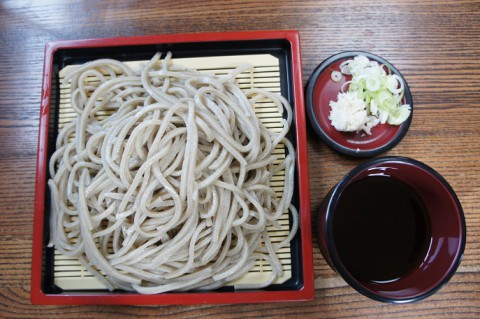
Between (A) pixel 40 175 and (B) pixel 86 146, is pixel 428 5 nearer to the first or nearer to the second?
(B) pixel 86 146

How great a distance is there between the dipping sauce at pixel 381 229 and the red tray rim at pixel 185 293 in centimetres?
16

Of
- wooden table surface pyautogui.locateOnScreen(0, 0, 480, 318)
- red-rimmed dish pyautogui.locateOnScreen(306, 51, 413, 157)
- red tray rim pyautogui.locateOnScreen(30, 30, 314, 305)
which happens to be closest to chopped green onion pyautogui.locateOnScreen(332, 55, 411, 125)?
red-rimmed dish pyautogui.locateOnScreen(306, 51, 413, 157)

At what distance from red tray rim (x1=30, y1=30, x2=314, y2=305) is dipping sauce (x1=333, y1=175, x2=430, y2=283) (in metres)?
0.16

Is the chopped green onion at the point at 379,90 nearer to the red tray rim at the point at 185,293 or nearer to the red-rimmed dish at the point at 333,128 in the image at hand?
the red-rimmed dish at the point at 333,128

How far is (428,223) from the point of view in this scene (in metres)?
1.41

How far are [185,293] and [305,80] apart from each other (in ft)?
3.47

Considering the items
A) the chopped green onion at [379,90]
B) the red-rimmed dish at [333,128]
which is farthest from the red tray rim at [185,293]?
the chopped green onion at [379,90]

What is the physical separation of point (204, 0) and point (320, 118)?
83cm

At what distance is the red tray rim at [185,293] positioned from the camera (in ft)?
4.66

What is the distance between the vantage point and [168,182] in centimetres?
140

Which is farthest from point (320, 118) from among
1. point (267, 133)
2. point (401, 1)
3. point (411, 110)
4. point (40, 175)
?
point (40, 175)

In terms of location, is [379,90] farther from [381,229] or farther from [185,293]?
[185,293]

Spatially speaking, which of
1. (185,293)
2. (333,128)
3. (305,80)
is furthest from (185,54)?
(185,293)

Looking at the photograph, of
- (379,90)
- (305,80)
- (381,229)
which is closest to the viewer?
(381,229)
